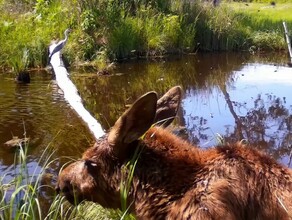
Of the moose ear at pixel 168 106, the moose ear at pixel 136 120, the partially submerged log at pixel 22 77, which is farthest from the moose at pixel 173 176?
the partially submerged log at pixel 22 77

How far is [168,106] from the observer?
2.86m

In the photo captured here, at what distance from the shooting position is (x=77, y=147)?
9.18 meters

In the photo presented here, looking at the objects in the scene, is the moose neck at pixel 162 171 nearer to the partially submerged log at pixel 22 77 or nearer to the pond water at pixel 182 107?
the pond water at pixel 182 107

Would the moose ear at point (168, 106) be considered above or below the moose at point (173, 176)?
above

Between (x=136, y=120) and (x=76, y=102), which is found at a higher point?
(x=136, y=120)

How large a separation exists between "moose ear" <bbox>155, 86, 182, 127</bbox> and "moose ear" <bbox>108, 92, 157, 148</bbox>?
0.41 m

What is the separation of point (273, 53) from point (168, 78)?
814 cm

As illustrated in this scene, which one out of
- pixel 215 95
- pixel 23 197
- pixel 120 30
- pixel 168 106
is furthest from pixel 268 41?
pixel 168 106

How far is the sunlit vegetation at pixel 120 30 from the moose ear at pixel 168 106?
40.6 feet

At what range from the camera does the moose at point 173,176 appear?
230 centimetres

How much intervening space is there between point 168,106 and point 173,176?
0.53 m

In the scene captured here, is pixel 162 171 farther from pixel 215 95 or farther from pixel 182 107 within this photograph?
pixel 215 95

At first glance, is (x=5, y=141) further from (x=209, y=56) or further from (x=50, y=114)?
(x=209, y=56)

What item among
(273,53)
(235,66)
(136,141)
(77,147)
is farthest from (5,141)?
(273,53)
